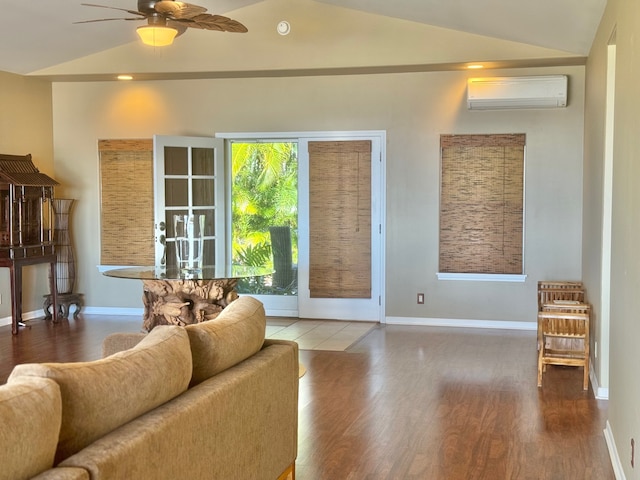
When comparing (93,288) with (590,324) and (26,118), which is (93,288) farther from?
(590,324)

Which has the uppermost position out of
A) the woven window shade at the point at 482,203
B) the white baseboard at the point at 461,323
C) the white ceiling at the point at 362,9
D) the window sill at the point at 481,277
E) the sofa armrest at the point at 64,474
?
the white ceiling at the point at 362,9

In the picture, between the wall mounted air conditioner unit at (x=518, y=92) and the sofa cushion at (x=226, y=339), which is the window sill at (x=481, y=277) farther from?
the sofa cushion at (x=226, y=339)

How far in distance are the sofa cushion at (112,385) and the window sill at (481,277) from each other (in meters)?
5.39

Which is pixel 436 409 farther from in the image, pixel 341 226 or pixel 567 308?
pixel 341 226

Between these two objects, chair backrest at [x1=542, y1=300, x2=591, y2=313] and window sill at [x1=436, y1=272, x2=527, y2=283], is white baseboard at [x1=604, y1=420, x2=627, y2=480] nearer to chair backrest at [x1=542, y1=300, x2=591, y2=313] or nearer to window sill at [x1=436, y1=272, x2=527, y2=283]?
chair backrest at [x1=542, y1=300, x2=591, y2=313]

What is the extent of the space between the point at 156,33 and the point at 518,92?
364 cm

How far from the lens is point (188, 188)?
7754 mm

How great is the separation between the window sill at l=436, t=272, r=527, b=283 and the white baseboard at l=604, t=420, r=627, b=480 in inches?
128

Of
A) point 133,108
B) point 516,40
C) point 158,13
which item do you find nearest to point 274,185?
point 133,108

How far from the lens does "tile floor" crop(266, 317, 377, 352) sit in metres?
6.59

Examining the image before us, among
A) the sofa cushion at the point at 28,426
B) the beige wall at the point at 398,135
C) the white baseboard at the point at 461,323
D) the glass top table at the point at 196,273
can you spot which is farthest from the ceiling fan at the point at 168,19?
the white baseboard at the point at 461,323

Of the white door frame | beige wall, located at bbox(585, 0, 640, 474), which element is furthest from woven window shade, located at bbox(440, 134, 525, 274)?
beige wall, located at bbox(585, 0, 640, 474)

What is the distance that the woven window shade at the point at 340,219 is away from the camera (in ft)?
25.4

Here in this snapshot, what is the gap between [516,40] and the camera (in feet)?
21.8
